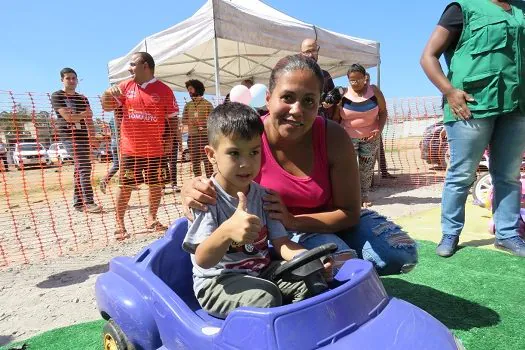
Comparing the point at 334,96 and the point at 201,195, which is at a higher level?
the point at 334,96

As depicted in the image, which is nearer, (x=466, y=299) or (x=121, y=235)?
(x=466, y=299)

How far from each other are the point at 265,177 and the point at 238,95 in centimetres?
172

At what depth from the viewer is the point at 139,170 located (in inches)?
154

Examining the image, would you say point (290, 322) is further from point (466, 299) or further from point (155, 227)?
point (155, 227)

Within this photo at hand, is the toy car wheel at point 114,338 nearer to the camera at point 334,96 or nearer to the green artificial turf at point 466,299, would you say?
the green artificial turf at point 466,299

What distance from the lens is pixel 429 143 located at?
7.97 m

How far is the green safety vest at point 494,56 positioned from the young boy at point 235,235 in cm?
162

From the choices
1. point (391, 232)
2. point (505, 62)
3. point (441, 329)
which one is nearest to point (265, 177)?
point (391, 232)

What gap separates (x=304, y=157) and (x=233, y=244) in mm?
533


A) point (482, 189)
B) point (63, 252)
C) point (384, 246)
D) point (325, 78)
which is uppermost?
point (325, 78)

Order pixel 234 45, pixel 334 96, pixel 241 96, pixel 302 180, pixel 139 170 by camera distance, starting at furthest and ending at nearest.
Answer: pixel 234 45 → pixel 334 96 → pixel 139 170 → pixel 241 96 → pixel 302 180

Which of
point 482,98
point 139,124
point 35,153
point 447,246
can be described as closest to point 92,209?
point 35,153

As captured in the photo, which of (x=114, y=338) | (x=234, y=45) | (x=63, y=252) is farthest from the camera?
(x=234, y=45)

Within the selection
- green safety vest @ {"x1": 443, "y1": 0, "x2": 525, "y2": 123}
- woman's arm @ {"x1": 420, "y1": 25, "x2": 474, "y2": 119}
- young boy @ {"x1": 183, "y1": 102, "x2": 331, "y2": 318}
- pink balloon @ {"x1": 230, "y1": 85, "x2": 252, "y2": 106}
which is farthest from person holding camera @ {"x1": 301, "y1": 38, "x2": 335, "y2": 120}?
young boy @ {"x1": 183, "y1": 102, "x2": 331, "y2": 318}
